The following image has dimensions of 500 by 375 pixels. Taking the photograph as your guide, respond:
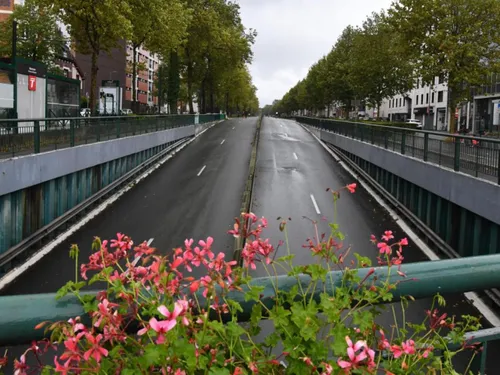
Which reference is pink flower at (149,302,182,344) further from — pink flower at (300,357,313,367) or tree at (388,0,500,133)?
tree at (388,0,500,133)

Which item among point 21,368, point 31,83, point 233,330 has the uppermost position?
point 31,83

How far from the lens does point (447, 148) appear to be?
48.2 feet

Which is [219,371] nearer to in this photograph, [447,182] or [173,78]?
[447,182]

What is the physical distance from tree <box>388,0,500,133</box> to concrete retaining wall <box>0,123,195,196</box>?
1844 centimetres

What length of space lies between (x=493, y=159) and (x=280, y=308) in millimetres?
11587

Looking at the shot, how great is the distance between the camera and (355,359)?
1.42 metres

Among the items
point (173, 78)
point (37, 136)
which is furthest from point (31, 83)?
point (173, 78)

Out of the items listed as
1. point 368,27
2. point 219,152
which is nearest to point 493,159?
point 219,152

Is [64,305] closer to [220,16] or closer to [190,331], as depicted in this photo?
[190,331]

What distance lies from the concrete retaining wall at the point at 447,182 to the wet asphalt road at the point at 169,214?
6.30m

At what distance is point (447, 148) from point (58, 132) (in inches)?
481

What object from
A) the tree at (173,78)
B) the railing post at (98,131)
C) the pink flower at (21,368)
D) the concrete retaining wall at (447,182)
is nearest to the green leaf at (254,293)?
the pink flower at (21,368)

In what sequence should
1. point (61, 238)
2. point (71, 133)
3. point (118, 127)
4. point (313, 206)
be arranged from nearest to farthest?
point (61, 238)
point (71, 133)
point (313, 206)
point (118, 127)

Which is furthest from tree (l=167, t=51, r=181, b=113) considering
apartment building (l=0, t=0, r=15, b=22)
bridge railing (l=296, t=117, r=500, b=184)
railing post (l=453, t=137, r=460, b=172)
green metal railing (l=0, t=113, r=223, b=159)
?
railing post (l=453, t=137, r=460, b=172)
